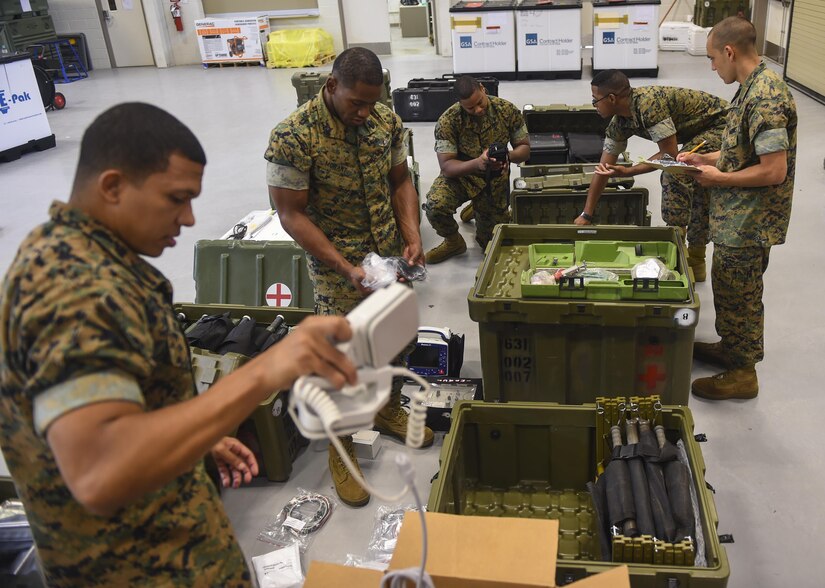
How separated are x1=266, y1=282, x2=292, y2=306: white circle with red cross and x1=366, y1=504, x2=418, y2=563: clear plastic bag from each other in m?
1.50

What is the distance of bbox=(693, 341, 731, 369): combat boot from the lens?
374 cm

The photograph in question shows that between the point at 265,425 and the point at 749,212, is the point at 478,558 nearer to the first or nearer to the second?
the point at 265,425

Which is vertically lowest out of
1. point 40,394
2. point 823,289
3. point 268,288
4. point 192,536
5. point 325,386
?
point 823,289

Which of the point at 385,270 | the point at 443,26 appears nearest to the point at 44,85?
the point at 443,26

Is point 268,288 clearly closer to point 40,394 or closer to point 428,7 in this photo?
point 40,394

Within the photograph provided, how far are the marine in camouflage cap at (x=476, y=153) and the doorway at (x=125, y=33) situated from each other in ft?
36.5

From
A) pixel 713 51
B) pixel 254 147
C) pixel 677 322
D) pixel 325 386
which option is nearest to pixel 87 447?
pixel 325 386

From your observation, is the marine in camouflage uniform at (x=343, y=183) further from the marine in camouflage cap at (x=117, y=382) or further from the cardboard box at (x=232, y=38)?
the cardboard box at (x=232, y=38)

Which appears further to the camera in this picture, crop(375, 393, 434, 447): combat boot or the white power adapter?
crop(375, 393, 434, 447): combat boot

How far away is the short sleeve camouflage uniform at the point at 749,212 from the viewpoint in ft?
9.85

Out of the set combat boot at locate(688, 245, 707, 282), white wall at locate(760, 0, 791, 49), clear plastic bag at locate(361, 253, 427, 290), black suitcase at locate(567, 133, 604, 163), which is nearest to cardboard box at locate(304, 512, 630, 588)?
clear plastic bag at locate(361, 253, 427, 290)

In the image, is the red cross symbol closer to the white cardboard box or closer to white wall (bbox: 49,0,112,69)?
the white cardboard box

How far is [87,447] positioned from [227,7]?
1425 cm

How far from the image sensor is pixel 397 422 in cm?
341
